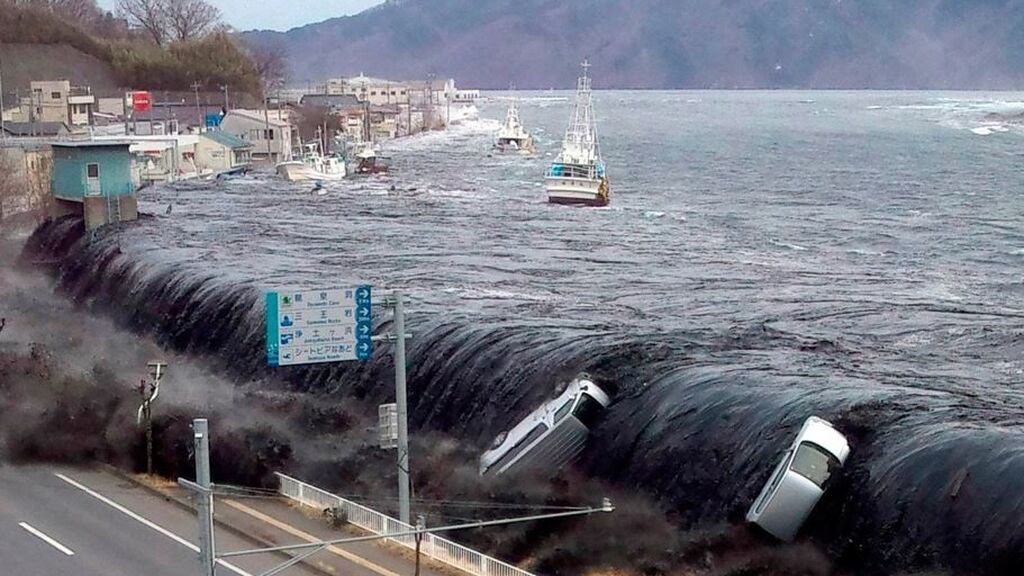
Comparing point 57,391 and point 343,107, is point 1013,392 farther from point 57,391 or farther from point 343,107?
point 343,107

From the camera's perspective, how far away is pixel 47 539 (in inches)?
681

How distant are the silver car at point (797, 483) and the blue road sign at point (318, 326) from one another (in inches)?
219

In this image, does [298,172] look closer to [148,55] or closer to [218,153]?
[218,153]

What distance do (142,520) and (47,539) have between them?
1.30 metres

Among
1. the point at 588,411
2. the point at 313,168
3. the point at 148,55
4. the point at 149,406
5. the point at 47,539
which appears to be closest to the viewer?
the point at 47,539

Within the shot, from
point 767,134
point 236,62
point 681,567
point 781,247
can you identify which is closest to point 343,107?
point 236,62

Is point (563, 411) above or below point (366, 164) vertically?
above

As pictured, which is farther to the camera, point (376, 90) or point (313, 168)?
point (376, 90)

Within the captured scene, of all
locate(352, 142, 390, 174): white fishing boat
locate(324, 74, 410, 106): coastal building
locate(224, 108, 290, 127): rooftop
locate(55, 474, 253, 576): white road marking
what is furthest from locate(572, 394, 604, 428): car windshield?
locate(324, 74, 410, 106): coastal building

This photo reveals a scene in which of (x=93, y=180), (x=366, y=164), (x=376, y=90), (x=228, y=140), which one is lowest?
(x=366, y=164)

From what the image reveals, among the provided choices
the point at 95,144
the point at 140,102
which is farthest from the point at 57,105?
the point at 95,144

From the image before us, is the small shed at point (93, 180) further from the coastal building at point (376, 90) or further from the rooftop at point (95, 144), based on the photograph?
the coastal building at point (376, 90)

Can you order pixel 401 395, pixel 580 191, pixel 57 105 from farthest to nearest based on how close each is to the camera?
pixel 57 105
pixel 580 191
pixel 401 395

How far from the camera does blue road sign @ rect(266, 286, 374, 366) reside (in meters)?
16.5
